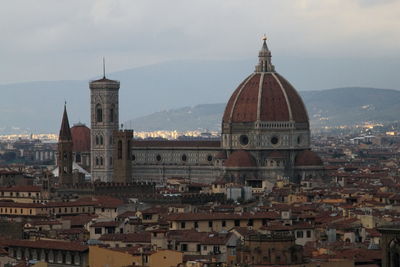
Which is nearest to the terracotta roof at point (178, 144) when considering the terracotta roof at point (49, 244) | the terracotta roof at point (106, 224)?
the terracotta roof at point (106, 224)

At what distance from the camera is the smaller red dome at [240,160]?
430ft

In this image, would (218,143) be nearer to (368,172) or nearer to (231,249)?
(368,172)

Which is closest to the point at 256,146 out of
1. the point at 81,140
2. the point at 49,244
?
the point at 81,140

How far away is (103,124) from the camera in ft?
466

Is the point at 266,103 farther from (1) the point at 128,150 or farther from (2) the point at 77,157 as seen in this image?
(2) the point at 77,157

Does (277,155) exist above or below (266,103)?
below

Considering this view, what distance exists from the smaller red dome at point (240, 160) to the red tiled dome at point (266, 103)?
346 centimetres

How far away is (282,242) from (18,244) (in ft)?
50.6

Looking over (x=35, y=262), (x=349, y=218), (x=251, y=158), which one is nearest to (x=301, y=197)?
(x=349, y=218)

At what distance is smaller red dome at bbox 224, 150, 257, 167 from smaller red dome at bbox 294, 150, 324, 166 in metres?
3.18

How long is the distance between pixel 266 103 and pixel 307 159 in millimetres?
5804

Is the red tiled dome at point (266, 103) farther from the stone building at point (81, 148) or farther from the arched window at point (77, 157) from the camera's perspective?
the arched window at point (77, 157)

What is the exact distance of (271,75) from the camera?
5394 inches

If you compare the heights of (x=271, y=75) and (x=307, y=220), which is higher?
(x=271, y=75)
